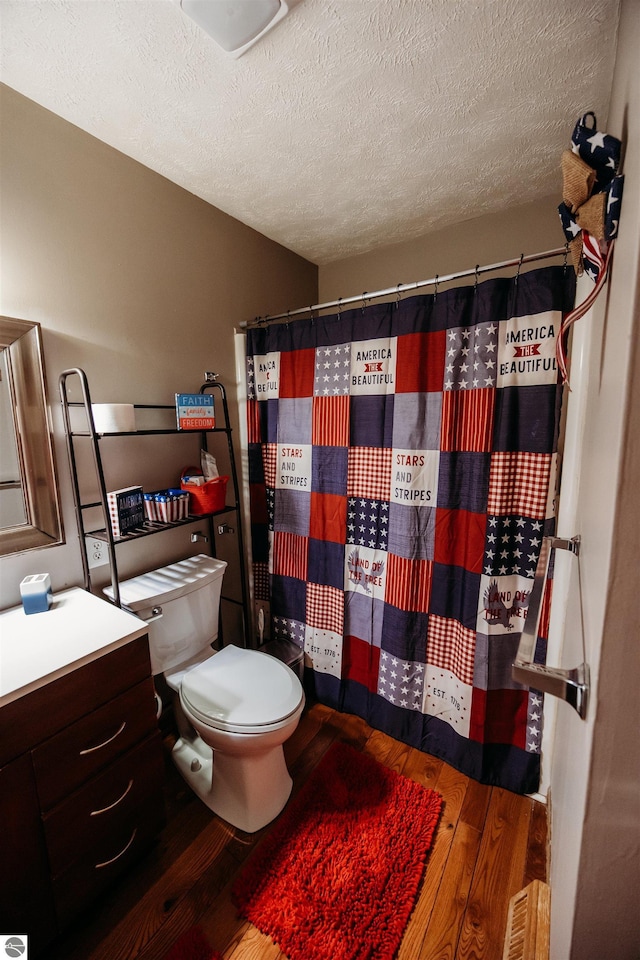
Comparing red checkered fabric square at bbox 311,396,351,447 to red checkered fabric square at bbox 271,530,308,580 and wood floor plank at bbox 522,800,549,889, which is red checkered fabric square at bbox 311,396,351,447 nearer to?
red checkered fabric square at bbox 271,530,308,580

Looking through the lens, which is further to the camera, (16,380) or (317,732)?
(317,732)

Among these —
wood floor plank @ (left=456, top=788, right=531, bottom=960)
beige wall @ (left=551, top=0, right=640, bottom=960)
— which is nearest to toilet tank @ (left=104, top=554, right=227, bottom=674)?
wood floor plank @ (left=456, top=788, right=531, bottom=960)

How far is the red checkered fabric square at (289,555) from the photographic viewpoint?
192 cm

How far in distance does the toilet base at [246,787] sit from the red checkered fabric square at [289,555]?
74 cm

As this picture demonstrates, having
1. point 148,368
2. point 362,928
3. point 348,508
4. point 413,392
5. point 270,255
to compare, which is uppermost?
point 270,255

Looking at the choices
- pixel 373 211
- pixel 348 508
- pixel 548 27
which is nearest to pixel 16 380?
pixel 348 508

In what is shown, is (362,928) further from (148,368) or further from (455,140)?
(455,140)

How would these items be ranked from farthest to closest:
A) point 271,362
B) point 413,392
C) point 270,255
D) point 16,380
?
point 270,255
point 271,362
point 413,392
point 16,380

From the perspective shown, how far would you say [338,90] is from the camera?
1120 mm

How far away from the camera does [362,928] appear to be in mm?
1093

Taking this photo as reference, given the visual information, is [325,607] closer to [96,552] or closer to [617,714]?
[96,552]

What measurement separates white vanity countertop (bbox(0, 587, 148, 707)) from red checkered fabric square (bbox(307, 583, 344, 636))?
885 millimetres

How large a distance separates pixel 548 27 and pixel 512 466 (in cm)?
113

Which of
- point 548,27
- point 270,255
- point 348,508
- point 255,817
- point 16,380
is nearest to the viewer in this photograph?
point 548,27
